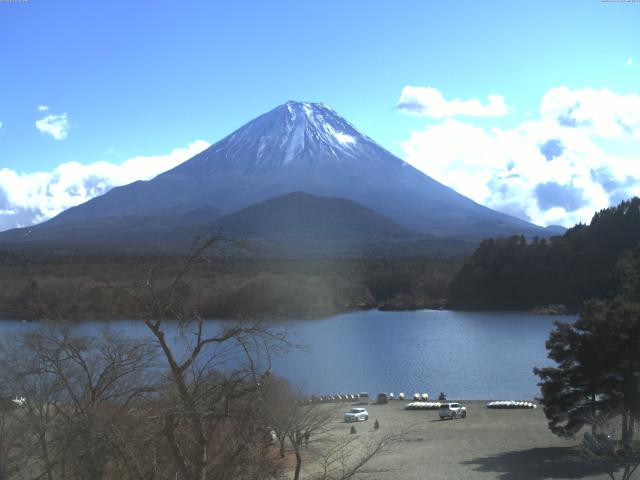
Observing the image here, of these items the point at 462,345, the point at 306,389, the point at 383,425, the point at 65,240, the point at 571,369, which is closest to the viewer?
the point at 571,369

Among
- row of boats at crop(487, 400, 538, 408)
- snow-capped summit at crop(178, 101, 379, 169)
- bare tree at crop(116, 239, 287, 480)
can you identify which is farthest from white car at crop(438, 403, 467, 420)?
snow-capped summit at crop(178, 101, 379, 169)

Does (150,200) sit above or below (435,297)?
above

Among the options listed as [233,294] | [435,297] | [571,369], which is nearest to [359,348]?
[233,294]

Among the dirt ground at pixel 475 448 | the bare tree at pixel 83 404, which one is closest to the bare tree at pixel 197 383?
the bare tree at pixel 83 404

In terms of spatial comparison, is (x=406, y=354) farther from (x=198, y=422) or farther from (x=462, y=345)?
(x=198, y=422)

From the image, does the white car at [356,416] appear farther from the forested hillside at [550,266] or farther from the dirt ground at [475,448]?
the forested hillside at [550,266]

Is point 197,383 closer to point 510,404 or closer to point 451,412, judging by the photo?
point 451,412

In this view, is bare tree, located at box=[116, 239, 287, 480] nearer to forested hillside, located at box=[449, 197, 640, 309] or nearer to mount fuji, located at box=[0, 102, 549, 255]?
forested hillside, located at box=[449, 197, 640, 309]
